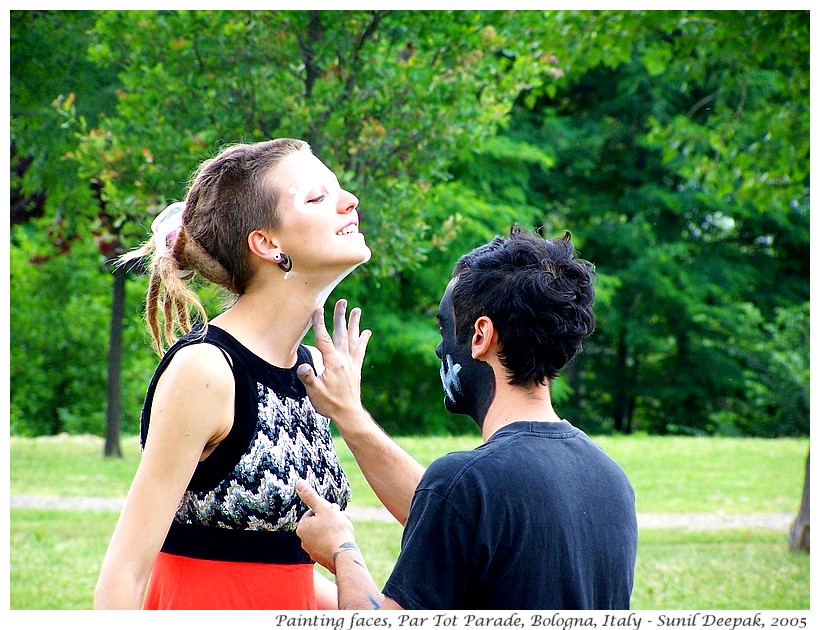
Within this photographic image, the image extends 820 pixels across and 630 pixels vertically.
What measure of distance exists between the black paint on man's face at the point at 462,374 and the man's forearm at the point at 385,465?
0.20 m

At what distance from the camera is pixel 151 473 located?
70.7 inches

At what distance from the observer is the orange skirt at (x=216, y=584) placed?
1.94 meters

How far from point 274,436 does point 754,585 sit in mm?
5166

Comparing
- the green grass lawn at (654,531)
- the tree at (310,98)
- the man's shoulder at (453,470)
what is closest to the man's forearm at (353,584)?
the man's shoulder at (453,470)

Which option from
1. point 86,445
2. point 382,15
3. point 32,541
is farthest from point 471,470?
point 86,445

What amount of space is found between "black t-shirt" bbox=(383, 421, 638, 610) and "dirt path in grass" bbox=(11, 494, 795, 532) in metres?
6.54

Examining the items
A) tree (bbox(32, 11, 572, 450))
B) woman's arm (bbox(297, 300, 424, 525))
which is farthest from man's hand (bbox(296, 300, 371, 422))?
tree (bbox(32, 11, 572, 450))

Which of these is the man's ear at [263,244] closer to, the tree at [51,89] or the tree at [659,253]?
the tree at [51,89]

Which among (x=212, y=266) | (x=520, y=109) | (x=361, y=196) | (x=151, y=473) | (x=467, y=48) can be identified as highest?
(x=520, y=109)

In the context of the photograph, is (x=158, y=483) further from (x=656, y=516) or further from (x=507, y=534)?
(x=656, y=516)

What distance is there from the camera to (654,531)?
7.73 m

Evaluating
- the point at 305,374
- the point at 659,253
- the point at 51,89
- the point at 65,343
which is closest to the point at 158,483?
the point at 305,374
